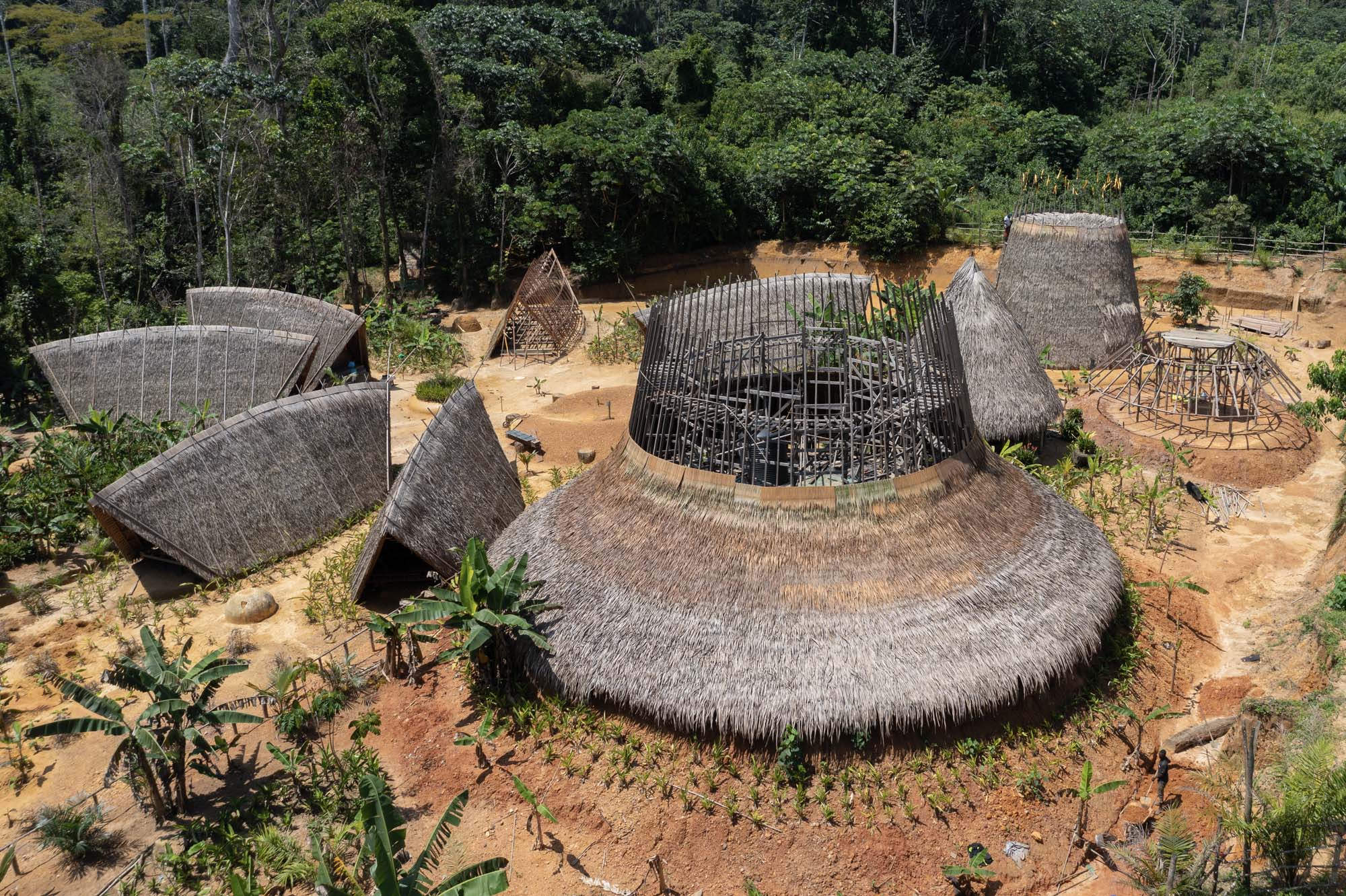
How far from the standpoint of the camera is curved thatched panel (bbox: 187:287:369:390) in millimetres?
19719

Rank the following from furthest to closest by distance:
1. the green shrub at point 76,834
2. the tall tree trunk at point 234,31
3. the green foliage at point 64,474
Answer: the tall tree trunk at point 234,31 → the green foliage at point 64,474 → the green shrub at point 76,834

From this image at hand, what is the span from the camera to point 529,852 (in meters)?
8.53

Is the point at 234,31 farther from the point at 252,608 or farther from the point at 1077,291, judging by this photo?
the point at 1077,291

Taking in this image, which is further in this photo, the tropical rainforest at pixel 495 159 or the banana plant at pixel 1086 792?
the tropical rainforest at pixel 495 159

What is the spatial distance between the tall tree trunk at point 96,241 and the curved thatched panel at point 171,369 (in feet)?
19.2

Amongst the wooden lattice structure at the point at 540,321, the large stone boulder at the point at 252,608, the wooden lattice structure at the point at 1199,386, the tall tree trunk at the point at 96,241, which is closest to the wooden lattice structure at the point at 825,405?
the large stone boulder at the point at 252,608

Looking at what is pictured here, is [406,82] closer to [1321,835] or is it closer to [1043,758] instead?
[1043,758]

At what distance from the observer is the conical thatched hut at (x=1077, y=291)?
20281 millimetres

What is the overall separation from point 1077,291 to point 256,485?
16717mm

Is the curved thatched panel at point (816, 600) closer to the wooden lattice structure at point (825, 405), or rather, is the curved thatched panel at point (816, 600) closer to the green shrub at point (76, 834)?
the wooden lattice structure at point (825, 405)

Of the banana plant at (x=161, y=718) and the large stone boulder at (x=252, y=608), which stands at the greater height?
the banana plant at (x=161, y=718)

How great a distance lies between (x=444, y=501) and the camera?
41.0 ft

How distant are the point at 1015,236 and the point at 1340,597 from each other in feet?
41.7

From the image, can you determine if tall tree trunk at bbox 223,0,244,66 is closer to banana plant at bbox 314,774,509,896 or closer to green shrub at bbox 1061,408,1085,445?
green shrub at bbox 1061,408,1085,445
